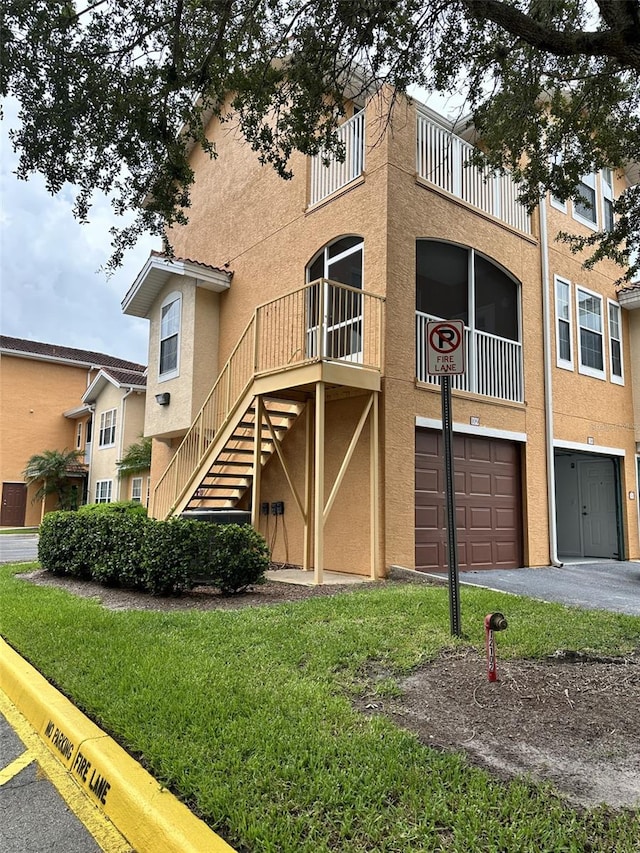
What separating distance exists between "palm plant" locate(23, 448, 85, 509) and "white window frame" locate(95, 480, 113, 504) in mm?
2623

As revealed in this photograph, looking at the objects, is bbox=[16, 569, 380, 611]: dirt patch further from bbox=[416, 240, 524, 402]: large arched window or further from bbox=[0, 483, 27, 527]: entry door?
bbox=[0, 483, 27, 527]: entry door

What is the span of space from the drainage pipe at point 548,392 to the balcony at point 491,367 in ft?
2.45

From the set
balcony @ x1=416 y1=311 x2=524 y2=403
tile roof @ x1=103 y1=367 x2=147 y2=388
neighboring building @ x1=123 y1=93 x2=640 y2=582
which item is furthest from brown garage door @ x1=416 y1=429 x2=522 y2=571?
tile roof @ x1=103 y1=367 x2=147 y2=388

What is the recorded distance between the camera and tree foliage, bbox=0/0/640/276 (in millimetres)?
6262

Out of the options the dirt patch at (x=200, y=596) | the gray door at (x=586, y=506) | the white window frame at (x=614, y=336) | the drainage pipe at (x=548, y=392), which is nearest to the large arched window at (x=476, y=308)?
the drainage pipe at (x=548, y=392)

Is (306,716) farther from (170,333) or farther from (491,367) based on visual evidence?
(170,333)

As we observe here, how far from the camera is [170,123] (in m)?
7.00

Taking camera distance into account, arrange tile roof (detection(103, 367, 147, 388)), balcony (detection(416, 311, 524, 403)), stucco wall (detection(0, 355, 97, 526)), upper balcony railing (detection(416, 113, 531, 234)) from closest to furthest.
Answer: upper balcony railing (detection(416, 113, 531, 234))
balcony (detection(416, 311, 524, 403))
tile roof (detection(103, 367, 147, 388))
stucco wall (detection(0, 355, 97, 526))

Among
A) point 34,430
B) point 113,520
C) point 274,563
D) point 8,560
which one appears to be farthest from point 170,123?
point 34,430

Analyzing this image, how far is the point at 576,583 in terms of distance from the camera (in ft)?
32.7

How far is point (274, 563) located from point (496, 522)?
13.9ft

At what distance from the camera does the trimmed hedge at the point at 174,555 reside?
303 inches

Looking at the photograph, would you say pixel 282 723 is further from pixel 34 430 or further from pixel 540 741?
pixel 34 430

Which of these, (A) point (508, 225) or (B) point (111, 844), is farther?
(A) point (508, 225)
